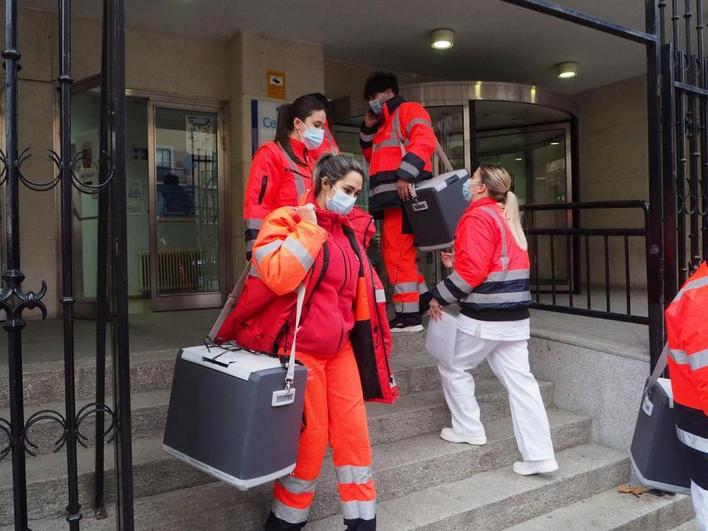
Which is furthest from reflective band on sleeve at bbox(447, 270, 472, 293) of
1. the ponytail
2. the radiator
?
the radiator

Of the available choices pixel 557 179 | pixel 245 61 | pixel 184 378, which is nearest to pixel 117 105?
pixel 184 378

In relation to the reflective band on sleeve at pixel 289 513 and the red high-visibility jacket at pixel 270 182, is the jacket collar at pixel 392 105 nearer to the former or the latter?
the red high-visibility jacket at pixel 270 182

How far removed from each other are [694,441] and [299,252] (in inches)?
64.7

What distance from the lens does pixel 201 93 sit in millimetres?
6711

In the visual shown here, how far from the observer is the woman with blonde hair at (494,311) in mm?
3336

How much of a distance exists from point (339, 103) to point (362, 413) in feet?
17.5

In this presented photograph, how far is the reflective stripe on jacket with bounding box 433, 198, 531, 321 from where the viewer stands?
3.31m

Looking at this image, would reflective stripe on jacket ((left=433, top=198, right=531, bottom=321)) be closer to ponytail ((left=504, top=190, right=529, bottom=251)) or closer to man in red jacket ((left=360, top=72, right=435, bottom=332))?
ponytail ((left=504, top=190, right=529, bottom=251))

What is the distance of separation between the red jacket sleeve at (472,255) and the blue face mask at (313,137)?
95 cm

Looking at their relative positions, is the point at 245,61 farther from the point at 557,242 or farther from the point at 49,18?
the point at 557,242

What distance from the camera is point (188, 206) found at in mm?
7125

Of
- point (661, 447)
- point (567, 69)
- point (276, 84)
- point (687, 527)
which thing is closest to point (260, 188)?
point (661, 447)

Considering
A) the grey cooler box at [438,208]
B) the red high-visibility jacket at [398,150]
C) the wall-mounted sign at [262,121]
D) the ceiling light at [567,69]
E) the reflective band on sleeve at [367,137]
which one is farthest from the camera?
the ceiling light at [567,69]

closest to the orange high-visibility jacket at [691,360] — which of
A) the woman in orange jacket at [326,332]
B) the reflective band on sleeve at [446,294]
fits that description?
the woman in orange jacket at [326,332]
